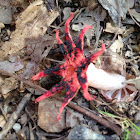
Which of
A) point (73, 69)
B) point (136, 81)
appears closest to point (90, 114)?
point (73, 69)

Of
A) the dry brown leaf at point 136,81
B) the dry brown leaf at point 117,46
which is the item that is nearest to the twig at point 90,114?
the dry brown leaf at point 136,81

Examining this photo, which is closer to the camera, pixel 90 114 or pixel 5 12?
pixel 90 114

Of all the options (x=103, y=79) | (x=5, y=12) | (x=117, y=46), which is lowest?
(x=103, y=79)

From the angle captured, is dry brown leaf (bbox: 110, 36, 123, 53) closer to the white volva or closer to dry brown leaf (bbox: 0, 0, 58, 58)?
the white volva

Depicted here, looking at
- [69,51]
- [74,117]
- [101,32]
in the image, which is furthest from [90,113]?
[101,32]

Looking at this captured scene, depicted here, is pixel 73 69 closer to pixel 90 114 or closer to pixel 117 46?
pixel 90 114

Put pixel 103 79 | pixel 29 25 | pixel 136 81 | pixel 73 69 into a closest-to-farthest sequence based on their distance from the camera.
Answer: pixel 73 69, pixel 103 79, pixel 136 81, pixel 29 25

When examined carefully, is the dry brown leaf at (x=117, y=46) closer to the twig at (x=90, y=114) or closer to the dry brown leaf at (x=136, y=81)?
the dry brown leaf at (x=136, y=81)

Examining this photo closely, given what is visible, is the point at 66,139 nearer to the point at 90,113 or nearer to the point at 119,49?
the point at 90,113
